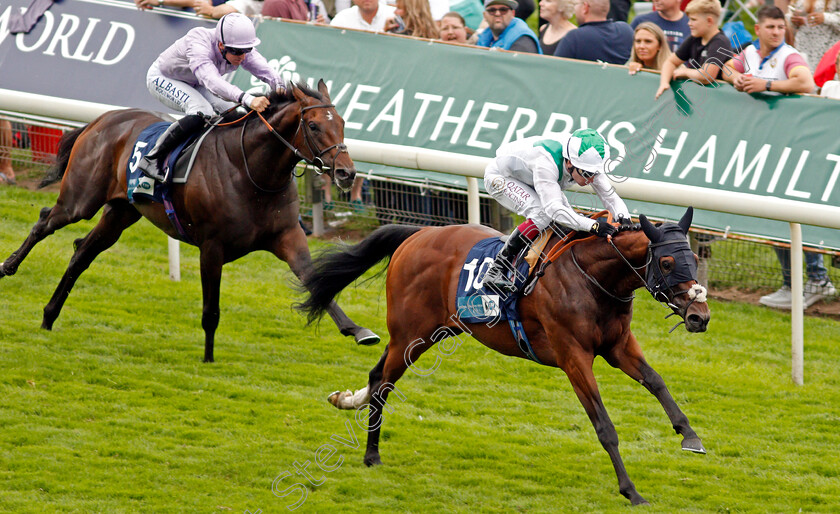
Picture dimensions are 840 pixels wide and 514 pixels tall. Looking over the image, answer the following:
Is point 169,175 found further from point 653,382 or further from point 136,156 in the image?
point 653,382

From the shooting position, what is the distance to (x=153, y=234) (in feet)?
32.7

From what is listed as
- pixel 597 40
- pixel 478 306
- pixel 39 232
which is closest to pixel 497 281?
pixel 478 306

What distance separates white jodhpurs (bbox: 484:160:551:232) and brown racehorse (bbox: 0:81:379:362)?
1.00m

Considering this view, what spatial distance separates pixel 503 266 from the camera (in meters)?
5.43

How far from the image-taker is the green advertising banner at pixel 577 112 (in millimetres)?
7891

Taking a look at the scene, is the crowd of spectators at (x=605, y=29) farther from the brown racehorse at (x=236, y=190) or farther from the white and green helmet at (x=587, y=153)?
the white and green helmet at (x=587, y=153)

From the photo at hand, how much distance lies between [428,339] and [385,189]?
137 inches

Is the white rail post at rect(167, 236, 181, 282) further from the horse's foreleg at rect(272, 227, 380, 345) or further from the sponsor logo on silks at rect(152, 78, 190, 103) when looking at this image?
the horse's foreleg at rect(272, 227, 380, 345)

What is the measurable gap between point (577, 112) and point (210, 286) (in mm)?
3210

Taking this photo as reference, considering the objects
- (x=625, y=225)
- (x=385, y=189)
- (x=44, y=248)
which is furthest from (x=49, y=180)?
(x=625, y=225)

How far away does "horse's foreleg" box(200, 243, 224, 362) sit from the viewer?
701 centimetres

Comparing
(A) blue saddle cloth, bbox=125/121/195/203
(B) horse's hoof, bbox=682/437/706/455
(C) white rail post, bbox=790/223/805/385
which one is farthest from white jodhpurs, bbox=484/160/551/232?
(A) blue saddle cloth, bbox=125/121/195/203

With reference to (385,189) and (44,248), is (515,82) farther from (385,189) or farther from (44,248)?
(44,248)

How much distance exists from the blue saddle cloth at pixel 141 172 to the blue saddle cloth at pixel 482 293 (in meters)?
2.45
